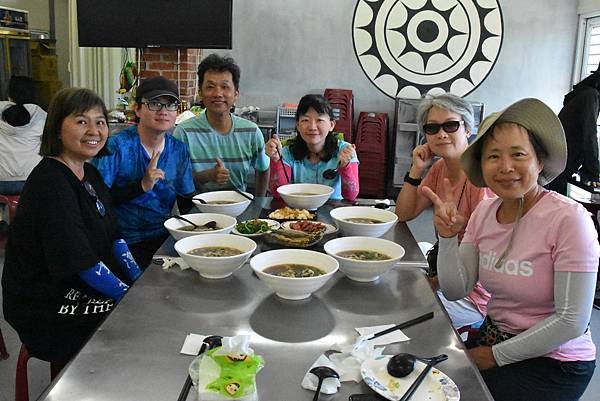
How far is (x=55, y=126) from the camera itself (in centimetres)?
193

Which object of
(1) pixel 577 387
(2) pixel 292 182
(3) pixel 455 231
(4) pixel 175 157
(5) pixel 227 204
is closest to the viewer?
(1) pixel 577 387

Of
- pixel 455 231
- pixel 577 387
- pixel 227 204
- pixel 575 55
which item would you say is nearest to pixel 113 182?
pixel 227 204

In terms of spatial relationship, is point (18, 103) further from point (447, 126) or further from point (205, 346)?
point (205, 346)

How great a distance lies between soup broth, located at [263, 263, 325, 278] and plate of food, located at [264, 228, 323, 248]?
0.26 metres

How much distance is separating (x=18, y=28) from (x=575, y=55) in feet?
23.1

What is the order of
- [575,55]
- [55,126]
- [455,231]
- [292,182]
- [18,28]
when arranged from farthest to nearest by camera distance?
[18,28] < [575,55] < [292,182] < [55,126] < [455,231]

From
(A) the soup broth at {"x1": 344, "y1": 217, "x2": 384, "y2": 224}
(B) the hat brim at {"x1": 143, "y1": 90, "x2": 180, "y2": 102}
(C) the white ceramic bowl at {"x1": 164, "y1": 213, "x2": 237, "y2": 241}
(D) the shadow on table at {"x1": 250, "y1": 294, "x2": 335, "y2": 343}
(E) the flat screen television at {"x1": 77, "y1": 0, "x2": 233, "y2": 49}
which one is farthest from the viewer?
(E) the flat screen television at {"x1": 77, "y1": 0, "x2": 233, "y2": 49}

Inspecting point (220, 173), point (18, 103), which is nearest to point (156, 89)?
point (220, 173)

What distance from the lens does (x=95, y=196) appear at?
1972mm

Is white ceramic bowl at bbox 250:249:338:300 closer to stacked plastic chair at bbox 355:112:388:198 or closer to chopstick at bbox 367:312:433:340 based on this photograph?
chopstick at bbox 367:312:433:340

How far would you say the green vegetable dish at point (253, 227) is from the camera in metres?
2.08

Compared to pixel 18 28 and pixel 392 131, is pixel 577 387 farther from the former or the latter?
pixel 18 28

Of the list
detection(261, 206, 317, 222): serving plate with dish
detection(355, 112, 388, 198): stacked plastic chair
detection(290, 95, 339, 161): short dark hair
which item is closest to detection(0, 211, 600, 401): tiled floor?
detection(261, 206, 317, 222): serving plate with dish

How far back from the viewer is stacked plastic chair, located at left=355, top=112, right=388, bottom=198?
6156 mm
